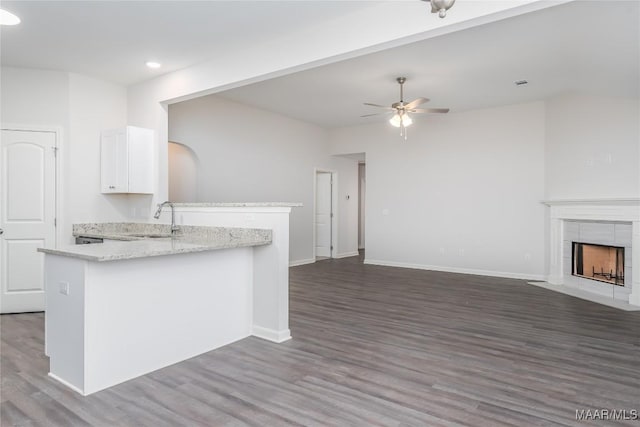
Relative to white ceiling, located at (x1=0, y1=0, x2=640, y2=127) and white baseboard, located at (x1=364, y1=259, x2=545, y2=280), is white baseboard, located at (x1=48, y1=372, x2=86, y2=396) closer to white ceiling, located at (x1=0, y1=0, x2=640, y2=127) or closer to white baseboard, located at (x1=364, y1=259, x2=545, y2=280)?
white ceiling, located at (x1=0, y1=0, x2=640, y2=127)

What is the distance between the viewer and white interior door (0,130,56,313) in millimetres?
4395

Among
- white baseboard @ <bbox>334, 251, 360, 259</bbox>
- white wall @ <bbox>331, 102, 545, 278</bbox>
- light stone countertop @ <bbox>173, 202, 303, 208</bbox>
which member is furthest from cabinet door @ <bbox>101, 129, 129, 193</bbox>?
white baseboard @ <bbox>334, 251, 360, 259</bbox>

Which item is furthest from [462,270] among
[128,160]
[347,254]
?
[128,160]

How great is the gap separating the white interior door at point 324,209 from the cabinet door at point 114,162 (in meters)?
4.91

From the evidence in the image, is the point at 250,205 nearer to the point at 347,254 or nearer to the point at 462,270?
the point at 462,270

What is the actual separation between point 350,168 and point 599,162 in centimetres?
518

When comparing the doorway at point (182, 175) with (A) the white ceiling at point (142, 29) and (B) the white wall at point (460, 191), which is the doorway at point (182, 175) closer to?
(A) the white ceiling at point (142, 29)

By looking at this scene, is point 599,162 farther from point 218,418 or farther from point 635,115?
point 218,418

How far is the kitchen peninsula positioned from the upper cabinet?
1.75m

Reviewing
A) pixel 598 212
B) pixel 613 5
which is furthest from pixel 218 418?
pixel 598 212

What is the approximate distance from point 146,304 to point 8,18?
272 centimetres

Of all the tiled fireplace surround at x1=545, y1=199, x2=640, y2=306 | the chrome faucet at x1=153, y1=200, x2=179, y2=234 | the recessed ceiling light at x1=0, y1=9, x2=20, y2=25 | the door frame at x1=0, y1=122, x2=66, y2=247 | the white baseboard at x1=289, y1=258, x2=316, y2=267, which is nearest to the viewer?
the recessed ceiling light at x1=0, y1=9, x2=20, y2=25

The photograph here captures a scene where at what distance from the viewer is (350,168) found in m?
9.59

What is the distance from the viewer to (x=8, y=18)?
3.32m
